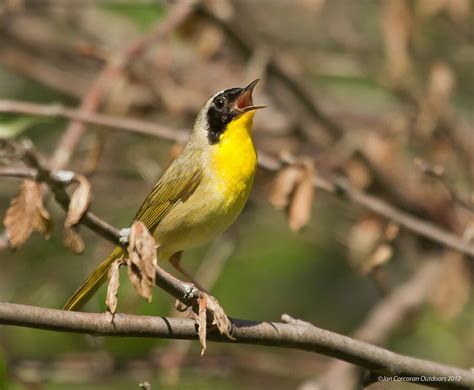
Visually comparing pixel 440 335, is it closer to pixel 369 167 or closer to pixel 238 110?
pixel 369 167

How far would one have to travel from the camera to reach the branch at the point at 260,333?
7.99ft

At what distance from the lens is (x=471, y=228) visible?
415 cm

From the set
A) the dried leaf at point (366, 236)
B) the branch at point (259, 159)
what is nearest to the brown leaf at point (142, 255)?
the branch at point (259, 159)

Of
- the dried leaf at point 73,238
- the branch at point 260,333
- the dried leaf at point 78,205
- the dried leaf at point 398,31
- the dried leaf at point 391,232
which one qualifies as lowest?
the branch at point 260,333

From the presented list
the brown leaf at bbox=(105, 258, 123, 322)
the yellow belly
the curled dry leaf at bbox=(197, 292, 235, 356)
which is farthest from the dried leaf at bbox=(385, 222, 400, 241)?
the brown leaf at bbox=(105, 258, 123, 322)

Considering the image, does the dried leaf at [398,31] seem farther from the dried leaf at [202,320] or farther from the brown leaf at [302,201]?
the dried leaf at [202,320]

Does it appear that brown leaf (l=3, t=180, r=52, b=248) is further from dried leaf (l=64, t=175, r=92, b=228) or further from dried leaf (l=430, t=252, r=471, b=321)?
dried leaf (l=430, t=252, r=471, b=321)

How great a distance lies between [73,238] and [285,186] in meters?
1.65

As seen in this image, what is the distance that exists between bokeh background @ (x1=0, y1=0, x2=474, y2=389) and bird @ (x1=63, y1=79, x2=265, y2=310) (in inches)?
9.9

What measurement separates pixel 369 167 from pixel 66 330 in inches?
129

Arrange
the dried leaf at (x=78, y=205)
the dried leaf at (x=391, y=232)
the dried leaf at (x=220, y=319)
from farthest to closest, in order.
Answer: the dried leaf at (x=391, y=232), the dried leaf at (x=220, y=319), the dried leaf at (x=78, y=205)

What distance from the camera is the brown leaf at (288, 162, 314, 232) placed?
12.7ft

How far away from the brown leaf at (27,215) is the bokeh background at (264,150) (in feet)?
6.20

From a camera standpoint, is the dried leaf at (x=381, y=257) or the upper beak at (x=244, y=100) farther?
the upper beak at (x=244, y=100)
